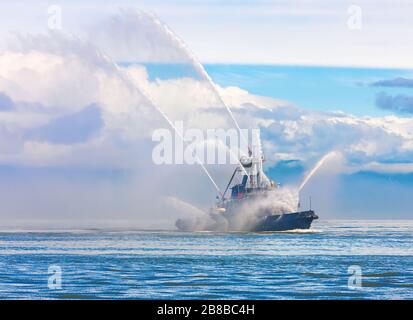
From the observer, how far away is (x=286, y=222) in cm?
12281

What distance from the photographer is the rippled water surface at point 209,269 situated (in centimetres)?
5625

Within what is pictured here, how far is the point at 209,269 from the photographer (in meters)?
68.7

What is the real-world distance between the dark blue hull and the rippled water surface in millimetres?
18383

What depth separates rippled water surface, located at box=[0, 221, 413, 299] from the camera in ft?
185

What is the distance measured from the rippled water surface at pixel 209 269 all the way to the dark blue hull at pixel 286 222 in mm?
18383

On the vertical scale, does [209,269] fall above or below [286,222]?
below

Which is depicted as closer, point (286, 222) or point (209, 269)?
point (209, 269)

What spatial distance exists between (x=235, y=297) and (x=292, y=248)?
1406 inches

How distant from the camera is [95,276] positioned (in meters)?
64.0

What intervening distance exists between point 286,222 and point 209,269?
54.9 metres

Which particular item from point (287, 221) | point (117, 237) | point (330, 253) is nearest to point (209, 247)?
point (330, 253)
